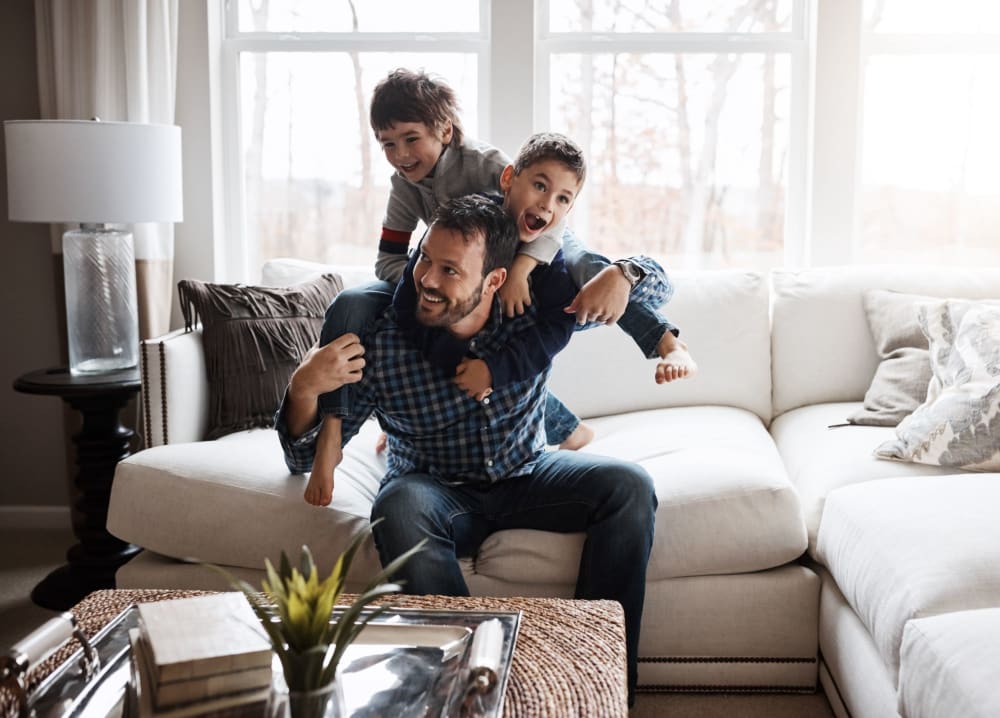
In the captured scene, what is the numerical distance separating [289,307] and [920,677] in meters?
1.89

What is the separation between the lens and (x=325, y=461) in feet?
6.82

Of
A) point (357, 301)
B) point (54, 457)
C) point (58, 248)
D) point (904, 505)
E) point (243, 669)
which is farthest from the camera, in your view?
point (54, 457)

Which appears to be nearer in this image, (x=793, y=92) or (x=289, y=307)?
(x=289, y=307)

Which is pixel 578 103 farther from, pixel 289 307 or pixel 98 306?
pixel 98 306

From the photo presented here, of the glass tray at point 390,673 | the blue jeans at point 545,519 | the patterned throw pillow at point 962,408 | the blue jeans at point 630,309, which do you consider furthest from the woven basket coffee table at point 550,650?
the patterned throw pillow at point 962,408

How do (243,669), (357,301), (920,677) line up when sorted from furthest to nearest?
(357,301)
(920,677)
(243,669)

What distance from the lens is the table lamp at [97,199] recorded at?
9.23ft

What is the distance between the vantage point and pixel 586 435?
2.49m

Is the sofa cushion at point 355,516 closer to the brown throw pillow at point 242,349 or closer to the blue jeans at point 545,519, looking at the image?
the blue jeans at point 545,519

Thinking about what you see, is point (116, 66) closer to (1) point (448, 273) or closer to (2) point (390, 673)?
(1) point (448, 273)

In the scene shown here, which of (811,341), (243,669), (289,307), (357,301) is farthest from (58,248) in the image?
(243,669)

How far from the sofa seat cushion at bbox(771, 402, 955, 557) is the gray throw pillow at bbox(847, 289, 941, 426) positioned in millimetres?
52

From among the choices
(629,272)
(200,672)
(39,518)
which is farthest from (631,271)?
(39,518)

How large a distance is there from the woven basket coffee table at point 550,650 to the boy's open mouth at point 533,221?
0.74 m
